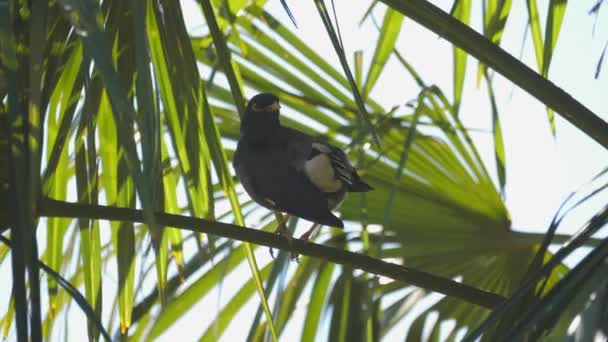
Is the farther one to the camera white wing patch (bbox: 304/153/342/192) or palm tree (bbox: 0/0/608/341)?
white wing patch (bbox: 304/153/342/192)

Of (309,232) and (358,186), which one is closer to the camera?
(358,186)

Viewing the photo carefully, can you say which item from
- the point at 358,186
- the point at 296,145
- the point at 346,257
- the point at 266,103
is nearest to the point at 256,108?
the point at 266,103

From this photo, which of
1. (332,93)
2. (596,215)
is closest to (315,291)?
(332,93)

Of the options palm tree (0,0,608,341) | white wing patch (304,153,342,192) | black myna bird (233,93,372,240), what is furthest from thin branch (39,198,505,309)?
white wing patch (304,153,342,192)

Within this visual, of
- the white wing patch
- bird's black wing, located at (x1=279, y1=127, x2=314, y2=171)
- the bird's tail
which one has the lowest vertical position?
the bird's tail

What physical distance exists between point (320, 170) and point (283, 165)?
11 cm

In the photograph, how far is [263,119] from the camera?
9.59 ft

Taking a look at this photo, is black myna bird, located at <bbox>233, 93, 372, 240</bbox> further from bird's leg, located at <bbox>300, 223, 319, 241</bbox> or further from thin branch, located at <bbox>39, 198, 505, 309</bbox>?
thin branch, located at <bbox>39, 198, 505, 309</bbox>

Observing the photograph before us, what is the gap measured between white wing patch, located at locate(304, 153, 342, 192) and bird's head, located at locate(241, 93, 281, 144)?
0.51 feet

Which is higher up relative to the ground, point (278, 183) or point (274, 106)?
point (274, 106)

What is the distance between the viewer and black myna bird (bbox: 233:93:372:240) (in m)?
2.74

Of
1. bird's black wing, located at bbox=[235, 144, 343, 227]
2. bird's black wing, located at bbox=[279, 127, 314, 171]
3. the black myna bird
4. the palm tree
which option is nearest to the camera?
the palm tree

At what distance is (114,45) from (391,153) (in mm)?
1320

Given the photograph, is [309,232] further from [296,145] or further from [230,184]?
[230,184]
